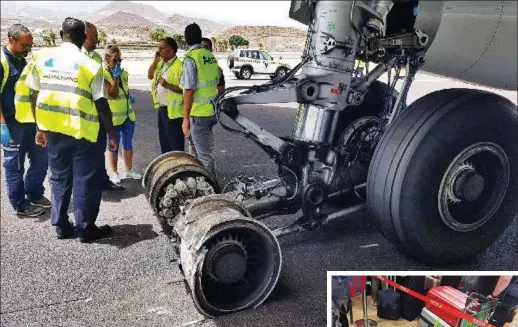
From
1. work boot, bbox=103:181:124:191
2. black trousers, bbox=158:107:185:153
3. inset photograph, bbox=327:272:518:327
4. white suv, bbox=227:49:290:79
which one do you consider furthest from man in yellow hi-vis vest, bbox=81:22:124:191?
inset photograph, bbox=327:272:518:327

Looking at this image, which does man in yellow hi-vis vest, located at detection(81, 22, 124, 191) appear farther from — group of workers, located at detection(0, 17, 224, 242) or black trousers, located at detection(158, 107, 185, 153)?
black trousers, located at detection(158, 107, 185, 153)

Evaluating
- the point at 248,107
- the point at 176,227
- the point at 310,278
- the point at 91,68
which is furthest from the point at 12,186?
the point at 310,278

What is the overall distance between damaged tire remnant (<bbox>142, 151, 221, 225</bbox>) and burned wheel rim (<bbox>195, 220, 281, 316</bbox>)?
0.23m

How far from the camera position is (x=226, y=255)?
2.03 metres

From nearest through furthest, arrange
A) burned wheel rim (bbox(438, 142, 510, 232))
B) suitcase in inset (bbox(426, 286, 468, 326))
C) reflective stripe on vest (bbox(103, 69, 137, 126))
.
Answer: suitcase in inset (bbox(426, 286, 468, 326)) → reflective stripe on vest (bbox(103, 69, 137, 126)) → burned wheel rim (bbox(438, 142, 510, 232))

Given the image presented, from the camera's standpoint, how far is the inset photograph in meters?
1.37

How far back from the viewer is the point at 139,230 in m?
2.48

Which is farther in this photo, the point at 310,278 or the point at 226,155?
the point at 310,278

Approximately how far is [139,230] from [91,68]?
39.8 inches

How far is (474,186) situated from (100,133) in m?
1.32

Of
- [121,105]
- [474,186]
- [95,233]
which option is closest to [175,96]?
[121,105]

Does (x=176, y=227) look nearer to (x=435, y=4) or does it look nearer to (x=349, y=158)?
(x=349, y=158)

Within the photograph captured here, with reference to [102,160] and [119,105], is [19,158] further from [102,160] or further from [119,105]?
[119,105]

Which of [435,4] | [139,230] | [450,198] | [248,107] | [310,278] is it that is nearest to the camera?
[435,4]
